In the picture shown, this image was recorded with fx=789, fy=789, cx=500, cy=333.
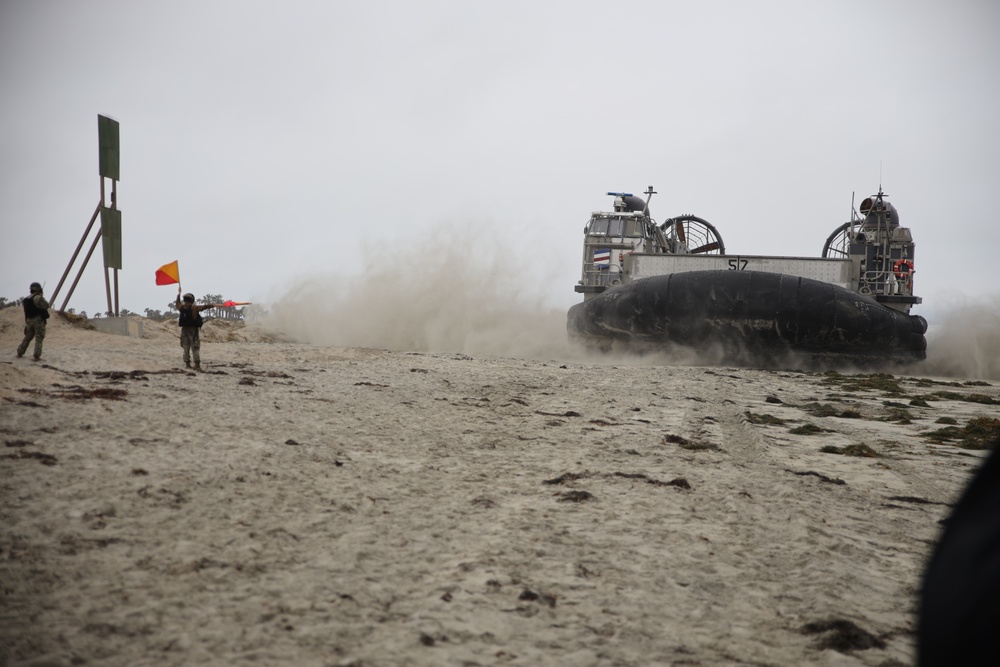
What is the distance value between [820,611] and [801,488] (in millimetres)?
1433

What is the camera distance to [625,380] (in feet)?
24.7

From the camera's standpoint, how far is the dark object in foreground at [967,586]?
25.1 inches

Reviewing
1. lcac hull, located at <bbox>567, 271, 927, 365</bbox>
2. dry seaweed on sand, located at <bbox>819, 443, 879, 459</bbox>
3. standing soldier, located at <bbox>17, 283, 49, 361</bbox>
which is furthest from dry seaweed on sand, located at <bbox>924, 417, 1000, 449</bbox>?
standing soldier, located at <bbox>17, 283, 49, 361</bbox>

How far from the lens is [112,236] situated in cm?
1144

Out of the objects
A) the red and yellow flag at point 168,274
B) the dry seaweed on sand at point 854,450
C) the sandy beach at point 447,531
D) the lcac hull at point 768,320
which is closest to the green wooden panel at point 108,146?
the red and yellow flag at point 168,274

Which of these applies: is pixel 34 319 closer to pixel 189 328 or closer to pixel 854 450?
pixel 189 328

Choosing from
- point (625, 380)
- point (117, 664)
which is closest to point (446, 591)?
point (117, 664)

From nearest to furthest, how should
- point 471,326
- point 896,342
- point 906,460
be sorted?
point 906,460 → point 896,342 → point 471,326

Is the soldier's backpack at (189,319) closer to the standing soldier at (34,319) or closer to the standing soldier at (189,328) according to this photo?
the standing soldier at (189,328)

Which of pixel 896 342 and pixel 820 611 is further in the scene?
pixel 896 342

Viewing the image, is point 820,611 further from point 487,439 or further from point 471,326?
point 471,326

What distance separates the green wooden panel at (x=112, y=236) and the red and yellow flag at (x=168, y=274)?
11.3 ft

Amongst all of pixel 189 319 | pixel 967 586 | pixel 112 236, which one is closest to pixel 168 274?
pixel 189 319

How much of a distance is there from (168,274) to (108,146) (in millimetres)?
4007
